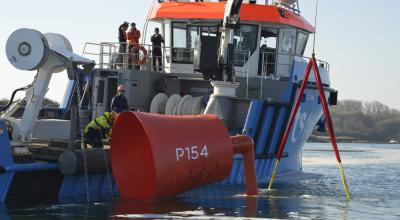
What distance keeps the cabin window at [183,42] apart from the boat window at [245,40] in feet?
3.75

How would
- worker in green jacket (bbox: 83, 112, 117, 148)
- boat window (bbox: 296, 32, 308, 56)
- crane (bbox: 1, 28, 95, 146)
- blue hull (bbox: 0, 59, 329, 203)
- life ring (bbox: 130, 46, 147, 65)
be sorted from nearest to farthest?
blue hull (bbox: 0, 59, 329, 203)
crane (bbox: 1, 28, 95, 146)
worker in green jacket (bbox: 83, 112, 117, 148)
life ring (bbox: 130, 46, 147, 65)
boat window (bbox: 296, 32, 308, 56)

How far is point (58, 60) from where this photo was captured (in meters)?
12.7

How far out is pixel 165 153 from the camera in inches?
456

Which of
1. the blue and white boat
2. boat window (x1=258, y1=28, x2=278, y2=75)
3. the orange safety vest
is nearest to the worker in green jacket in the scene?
the blue and white boat

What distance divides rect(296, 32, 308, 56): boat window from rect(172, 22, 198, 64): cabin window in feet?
9.89

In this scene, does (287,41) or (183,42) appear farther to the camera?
(287,41)

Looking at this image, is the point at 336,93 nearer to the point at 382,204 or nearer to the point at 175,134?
the point at 382,204

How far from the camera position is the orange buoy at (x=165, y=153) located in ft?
38.3

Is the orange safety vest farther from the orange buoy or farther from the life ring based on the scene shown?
the orange buoy

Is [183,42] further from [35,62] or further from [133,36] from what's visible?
[35,62]

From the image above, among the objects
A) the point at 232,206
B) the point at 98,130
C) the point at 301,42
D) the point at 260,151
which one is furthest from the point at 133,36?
the point at 232,206

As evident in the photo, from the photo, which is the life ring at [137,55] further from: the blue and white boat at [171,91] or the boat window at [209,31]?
the boat window at [209,31]

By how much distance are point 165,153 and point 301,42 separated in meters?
9.56

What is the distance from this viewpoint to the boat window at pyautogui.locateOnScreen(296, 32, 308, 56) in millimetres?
19828
